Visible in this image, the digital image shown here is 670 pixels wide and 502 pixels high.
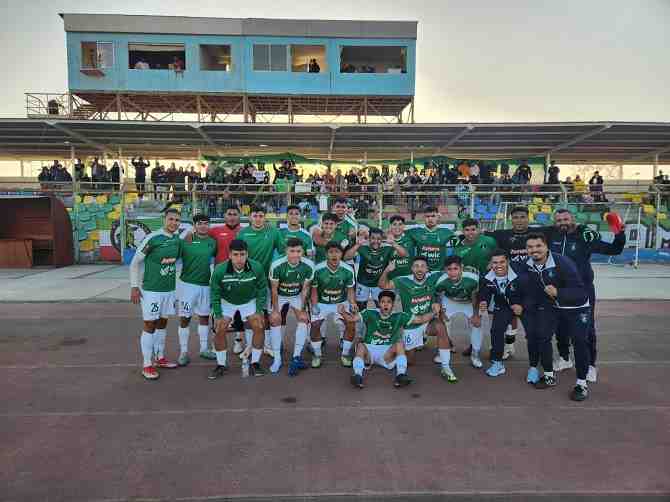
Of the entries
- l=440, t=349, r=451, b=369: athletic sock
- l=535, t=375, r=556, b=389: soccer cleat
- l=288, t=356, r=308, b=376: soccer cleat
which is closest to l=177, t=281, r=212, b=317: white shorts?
l=288, t=356, r=308, b=376: soccer cleat

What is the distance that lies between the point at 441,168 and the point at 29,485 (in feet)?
57.3

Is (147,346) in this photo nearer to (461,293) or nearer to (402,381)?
(402,381)

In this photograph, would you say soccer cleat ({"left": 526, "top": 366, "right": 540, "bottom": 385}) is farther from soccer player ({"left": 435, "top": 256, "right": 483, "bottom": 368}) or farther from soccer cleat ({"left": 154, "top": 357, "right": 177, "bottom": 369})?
soccer cleat ({"left": 154, "top": 357, "right": 177, "bottom": 369})

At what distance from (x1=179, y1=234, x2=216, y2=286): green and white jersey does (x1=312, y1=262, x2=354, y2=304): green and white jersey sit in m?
1.57

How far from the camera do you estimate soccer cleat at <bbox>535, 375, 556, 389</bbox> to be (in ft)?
16.9

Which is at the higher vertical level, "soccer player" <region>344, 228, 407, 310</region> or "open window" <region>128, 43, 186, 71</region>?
"open window" <region>128, 43, 186, 71</region>

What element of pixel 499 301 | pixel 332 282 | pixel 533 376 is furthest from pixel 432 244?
pixel 533 376

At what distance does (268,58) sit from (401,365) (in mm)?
19831

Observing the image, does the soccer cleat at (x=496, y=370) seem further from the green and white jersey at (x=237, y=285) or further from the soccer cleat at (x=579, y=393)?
the green and white jersey at (x=237, y=285)

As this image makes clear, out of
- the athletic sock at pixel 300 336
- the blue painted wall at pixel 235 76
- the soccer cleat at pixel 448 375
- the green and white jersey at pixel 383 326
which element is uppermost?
the blue painted wall at pixel 235 76

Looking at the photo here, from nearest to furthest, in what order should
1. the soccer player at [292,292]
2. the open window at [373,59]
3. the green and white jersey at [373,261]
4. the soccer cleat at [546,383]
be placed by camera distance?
1. the soccer cleat at [546,383]
2. the soccer player at [292,292]
3. the green and white jersey at [373,261]
4. the open window at [373,59]

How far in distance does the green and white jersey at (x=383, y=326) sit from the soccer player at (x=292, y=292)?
92 cm

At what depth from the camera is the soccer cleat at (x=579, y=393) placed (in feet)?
15.7

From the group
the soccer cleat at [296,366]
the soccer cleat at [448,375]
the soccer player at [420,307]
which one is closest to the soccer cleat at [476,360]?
Answer: the soccer player at [420,307]
